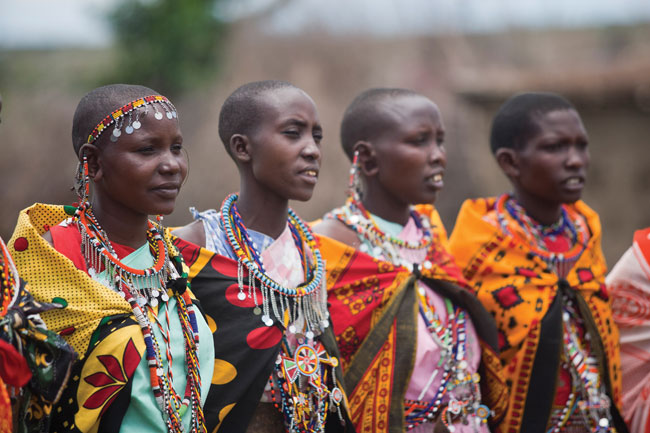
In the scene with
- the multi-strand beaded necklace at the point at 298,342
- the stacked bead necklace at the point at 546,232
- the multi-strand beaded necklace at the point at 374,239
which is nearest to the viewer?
the multi-strand beaded necklace at the point at 298,342

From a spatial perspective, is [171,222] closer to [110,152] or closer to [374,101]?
[374,101]

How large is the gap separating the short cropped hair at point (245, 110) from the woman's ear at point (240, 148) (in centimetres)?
3

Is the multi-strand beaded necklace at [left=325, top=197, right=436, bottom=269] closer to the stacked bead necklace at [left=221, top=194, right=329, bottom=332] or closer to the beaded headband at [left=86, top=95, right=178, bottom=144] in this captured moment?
the stacked bead necklace at [left=221, top=194, right=329, bottom=332]

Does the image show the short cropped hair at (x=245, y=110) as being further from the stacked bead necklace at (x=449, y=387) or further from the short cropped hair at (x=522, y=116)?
the short cropped hair at (x=522, y=116)

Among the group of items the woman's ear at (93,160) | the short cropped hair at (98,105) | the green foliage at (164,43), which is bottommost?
the woman's ear at (93,160)

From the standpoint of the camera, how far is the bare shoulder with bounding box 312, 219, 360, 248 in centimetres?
418

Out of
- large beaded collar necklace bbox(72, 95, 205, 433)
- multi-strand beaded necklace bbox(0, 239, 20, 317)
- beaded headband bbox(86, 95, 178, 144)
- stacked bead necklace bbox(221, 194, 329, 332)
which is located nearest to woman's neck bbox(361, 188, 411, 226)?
stacked bead necklace bbox(221, 194, 329, 332)

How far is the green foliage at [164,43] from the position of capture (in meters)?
14.4

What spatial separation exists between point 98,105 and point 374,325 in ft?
5.87

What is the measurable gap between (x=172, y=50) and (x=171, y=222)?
474 cm

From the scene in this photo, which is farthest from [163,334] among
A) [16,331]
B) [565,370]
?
[565,370]

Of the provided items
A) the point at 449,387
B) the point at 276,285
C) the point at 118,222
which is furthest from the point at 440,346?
the point at 118,222

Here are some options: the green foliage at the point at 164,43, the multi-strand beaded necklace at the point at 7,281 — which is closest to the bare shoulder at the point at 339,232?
the multi-strand beaded necklace at the point at 7,281

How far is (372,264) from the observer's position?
13.2 ft
